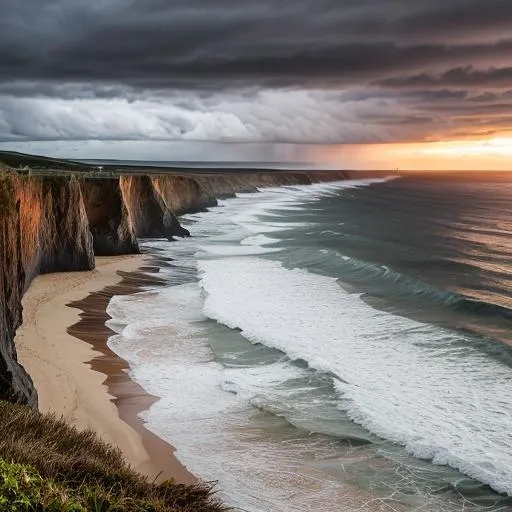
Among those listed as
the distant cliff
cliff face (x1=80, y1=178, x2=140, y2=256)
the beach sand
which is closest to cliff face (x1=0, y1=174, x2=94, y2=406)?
the distant cliff

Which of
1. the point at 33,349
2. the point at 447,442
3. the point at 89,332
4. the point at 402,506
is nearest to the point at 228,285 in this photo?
the point at 89,332

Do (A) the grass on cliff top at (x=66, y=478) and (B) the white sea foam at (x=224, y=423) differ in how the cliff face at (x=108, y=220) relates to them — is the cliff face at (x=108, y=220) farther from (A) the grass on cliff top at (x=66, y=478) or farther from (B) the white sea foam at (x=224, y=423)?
(A) the grass on cliff top at (x=66, y=478)

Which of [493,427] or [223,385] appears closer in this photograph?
[493,427]

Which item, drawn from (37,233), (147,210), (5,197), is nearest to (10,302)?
(5,197)

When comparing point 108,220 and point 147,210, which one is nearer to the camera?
point 108,220

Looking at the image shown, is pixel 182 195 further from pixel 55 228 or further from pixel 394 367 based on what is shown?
pixel 394 367

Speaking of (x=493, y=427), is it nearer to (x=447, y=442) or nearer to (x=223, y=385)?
(x=447, y=442)
